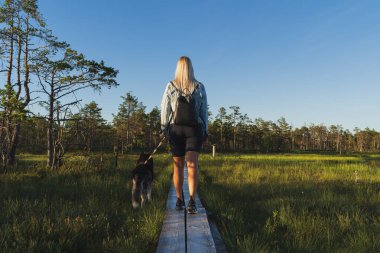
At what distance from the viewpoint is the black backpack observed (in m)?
4.39

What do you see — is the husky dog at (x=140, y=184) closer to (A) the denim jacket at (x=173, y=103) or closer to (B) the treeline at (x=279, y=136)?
(A) the denim jacket at (x=173, y=103)

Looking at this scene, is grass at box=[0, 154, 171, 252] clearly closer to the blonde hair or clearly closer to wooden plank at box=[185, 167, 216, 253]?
wooden plank at box=[185, 167, 216, 253]

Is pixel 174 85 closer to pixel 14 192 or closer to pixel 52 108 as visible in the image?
pixel 14 192

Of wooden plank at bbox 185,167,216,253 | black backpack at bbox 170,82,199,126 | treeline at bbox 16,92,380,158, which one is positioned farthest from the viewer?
treeline at bbox 16,92,380,158

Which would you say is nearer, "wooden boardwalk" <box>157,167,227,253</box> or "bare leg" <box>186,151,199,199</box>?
"wooden boardwalk" <box>157,167,227,253</box>

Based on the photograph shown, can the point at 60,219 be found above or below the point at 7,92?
below

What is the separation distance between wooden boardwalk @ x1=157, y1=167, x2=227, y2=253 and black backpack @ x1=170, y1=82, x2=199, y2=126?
133cm

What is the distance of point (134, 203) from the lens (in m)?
5.21

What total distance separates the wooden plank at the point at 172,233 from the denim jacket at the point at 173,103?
1290 mm

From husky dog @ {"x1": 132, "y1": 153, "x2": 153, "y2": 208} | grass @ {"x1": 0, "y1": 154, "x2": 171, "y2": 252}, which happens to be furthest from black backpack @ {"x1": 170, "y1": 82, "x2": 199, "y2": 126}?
husky dog @ {"x1": 132, "y1": 153, "x2": 153, "y2": 208}

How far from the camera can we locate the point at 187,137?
4504 millimetres

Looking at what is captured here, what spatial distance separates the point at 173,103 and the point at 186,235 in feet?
6.43

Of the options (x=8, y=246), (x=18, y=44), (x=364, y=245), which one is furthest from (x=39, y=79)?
(x=364, y=245)

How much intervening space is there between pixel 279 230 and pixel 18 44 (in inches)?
646
